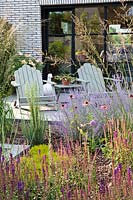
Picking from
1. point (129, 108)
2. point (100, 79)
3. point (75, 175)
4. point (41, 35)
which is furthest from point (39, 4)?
point (75, 175)

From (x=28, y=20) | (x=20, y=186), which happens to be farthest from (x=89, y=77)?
(x=20, y=186)

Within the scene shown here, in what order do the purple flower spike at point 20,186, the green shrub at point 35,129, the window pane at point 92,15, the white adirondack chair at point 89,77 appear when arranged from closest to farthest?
the purple flower spike at point 20,186 < the green shrub at point 35,129 < the white adirondack chair at point 89,77 < the window pane at point 92,15

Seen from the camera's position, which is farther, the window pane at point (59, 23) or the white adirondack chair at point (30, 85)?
the window pane at point (59, 23)

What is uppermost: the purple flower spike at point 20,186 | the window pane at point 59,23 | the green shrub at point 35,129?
the window pane at point 59,23

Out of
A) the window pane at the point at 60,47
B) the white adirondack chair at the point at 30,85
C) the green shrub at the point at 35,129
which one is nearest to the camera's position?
the green shrub at the point at 35,129

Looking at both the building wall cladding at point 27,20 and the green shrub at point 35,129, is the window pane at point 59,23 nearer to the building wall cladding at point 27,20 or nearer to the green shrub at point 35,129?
the building wall cladding at point 27,20

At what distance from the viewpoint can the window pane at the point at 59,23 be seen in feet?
36.8

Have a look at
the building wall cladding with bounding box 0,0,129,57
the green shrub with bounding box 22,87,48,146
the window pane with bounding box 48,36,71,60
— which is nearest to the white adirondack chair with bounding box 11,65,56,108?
the green shrub with bounding box 22,87,48,146

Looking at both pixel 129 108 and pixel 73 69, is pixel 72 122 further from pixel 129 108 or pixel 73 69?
pixel 73 69

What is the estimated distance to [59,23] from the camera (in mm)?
11297

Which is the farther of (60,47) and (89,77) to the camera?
(60,47)

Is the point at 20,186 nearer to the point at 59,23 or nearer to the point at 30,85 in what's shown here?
the point at 30,85

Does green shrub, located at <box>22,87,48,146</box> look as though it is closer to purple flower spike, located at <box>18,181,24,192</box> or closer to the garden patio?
the garden patio

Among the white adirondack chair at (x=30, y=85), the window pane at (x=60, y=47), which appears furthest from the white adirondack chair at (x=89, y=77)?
the window pane at (x=60, y=47)
